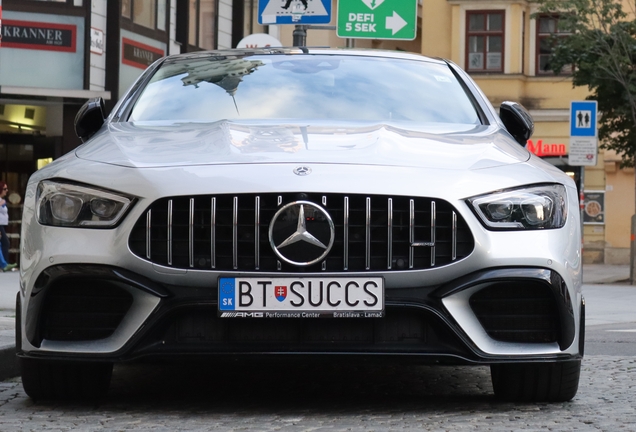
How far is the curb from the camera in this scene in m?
6.47

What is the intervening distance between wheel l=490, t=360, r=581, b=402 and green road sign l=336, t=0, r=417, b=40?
1408 centimetres

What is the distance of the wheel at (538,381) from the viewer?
512 centimetres

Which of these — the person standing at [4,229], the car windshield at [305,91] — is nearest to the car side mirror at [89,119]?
the car windshield at [305,91]

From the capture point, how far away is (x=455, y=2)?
3559cm

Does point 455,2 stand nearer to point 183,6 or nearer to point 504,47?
point 504,47

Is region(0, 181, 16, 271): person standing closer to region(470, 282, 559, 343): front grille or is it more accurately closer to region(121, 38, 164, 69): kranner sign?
region(121, 38, 164, 69): kranner sign

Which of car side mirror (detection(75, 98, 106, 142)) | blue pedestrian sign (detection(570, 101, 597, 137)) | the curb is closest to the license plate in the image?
car side mirror (detection(75, 98, 106, 142))

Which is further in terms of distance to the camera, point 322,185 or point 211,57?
point 211,57

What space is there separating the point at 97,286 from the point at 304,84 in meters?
1.87

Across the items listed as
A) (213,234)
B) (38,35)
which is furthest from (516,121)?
(38,35)

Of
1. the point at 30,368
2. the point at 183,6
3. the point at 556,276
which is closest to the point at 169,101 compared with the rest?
the point at 30,368

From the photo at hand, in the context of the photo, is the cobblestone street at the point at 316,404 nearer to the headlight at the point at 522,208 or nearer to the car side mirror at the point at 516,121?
the headlight at the point at 522,208

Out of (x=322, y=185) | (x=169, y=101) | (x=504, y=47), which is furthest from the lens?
(x=504, y=47)

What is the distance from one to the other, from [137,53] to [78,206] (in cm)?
1828
